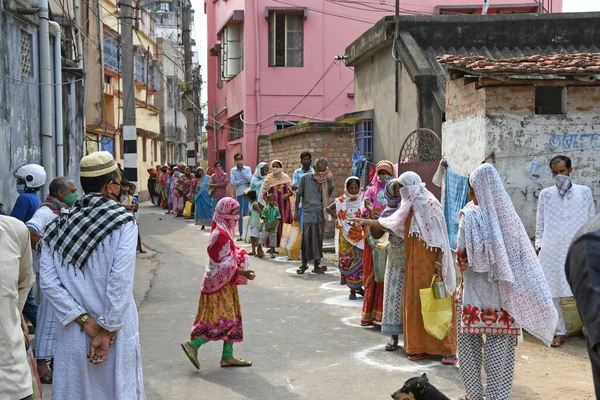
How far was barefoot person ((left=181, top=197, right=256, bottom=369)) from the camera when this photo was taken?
21.1 feet

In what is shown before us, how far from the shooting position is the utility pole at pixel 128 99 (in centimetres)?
1380

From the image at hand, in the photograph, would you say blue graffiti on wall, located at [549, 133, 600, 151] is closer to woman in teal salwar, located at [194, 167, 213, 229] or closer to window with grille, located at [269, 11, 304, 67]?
woman in teal salwar, located at [194, 167, 213, 229]

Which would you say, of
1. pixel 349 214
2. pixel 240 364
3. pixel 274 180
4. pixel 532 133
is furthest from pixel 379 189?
pixel 274 180

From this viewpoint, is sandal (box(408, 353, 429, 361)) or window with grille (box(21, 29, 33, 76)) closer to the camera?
sandal (box(408, 353, 429, 361))

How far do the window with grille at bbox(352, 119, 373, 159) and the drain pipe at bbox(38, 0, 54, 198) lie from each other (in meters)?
6.95

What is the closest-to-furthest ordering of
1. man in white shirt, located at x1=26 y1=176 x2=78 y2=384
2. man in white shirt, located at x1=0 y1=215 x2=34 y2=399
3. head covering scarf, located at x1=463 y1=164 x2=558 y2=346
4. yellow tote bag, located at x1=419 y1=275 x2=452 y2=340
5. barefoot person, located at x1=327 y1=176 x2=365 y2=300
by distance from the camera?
man in white shirt, located at x1=0 y1=215 x2=34 y2=399
head covering scarf, located at x1=463 y1=164 x2=558 y2=346
man in white shirt, located at x1=26 y1=176 x2=78 y2=384
yellow tote bag, located at x1=419 y1=275 x2=452 y2=340
barefoot person, located at x1=327 y1=176 x2=365 y2=300

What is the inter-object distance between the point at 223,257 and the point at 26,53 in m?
5.21

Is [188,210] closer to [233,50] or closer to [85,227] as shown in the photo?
[233,50]

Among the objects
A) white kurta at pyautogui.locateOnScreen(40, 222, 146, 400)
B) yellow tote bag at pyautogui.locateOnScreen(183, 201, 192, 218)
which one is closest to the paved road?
white kurta at pyautogui.locateOnScreen(40, 222, 146, 400)

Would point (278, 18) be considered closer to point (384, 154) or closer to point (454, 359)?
point (384, 154)

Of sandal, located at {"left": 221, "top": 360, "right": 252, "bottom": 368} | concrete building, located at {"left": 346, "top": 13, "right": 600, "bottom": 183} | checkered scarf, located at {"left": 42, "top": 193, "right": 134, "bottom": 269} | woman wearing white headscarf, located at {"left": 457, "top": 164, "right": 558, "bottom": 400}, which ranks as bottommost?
sandal, located at {"left": 221, "top": 360, "right": 252, "bottom": 368}

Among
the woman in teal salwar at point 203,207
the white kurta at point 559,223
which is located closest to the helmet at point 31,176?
the white kurta at point 559,223

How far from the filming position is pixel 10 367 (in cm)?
320

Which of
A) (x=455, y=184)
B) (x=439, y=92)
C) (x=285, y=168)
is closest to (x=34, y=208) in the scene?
(x=455, y=184)
